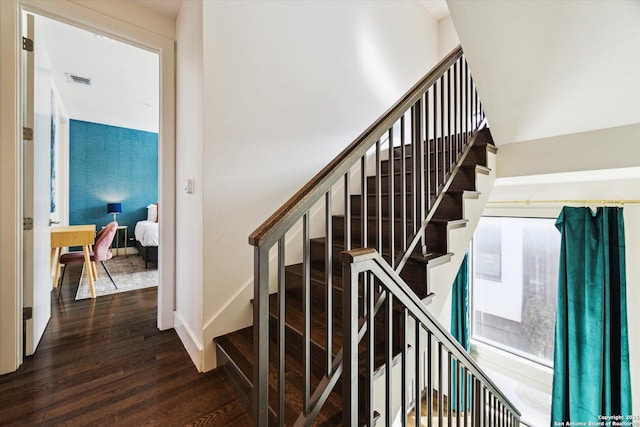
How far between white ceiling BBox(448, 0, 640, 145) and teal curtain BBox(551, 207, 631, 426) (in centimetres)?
166

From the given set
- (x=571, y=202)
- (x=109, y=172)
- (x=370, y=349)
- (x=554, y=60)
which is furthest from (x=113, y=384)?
(x=109, y=172)

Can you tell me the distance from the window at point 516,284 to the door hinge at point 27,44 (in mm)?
4909

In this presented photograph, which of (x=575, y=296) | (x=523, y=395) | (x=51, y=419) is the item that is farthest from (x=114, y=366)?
(x=523, y=395)

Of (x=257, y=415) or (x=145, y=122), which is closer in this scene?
(x=257, y=415)

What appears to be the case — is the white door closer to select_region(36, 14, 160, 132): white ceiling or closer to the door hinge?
the door hinge

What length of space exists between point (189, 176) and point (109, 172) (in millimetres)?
5124

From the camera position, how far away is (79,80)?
12.3ft

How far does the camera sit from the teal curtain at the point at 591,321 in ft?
8.70

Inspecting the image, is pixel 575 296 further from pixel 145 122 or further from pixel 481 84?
pixel 145 122

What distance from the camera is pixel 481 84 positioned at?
1.78m

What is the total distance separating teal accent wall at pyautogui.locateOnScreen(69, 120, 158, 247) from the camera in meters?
5.42

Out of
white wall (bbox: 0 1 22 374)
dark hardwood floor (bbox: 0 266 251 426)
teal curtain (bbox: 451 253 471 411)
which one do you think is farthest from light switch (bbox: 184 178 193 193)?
teal curtain (bbox: 451 253 471 411)

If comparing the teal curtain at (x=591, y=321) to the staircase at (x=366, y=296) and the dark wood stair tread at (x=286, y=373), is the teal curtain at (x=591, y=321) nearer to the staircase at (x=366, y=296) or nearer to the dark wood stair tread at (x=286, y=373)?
the staircase at (x=366, y=296)

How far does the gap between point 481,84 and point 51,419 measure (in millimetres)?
3103
